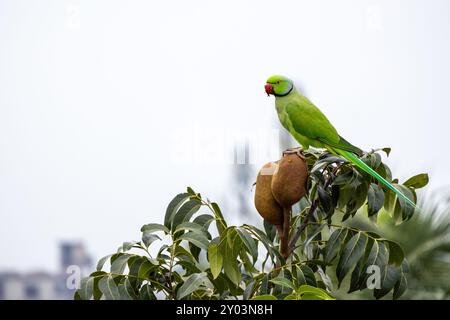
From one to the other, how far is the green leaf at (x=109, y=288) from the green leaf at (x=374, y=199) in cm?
79

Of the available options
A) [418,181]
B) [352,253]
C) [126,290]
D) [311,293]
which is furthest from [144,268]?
[418,181]

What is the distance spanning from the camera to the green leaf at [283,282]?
2.01 metres

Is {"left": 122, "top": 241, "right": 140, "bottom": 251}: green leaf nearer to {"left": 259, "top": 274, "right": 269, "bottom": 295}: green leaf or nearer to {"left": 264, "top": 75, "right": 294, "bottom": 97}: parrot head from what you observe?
{"left": 259, "top": 274, "right": 269, "bottom": 295}: green leaf

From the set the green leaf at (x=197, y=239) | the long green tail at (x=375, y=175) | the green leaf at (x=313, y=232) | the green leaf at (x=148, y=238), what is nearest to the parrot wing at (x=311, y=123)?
the long green tail at (x=375, y=175)

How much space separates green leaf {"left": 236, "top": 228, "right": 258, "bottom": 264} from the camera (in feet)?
7.01

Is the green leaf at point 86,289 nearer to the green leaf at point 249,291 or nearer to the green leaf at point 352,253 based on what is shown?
the green leaf at point 249,291

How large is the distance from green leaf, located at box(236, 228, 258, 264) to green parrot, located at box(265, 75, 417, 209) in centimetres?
48

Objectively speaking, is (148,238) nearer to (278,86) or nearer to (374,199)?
(374,199)

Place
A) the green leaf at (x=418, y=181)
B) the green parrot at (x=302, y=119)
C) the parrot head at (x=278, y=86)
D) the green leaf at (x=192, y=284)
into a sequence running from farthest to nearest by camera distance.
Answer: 1. the parrot head at (x=278, y=86)
2. the green parrot at (x=302, y=119)
3. the green leaf at (x=418, y=181)
4. the green leaf at (x=192, y=284)

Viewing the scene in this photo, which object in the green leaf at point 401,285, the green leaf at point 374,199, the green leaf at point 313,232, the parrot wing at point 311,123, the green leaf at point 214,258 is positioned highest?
the parrot wing at point 311,123

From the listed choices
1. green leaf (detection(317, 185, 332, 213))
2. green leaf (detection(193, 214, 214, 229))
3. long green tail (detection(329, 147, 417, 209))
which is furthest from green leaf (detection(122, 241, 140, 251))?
long green tail (detection(329, 147, 417, 209))

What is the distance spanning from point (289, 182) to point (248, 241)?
0.21 meters
